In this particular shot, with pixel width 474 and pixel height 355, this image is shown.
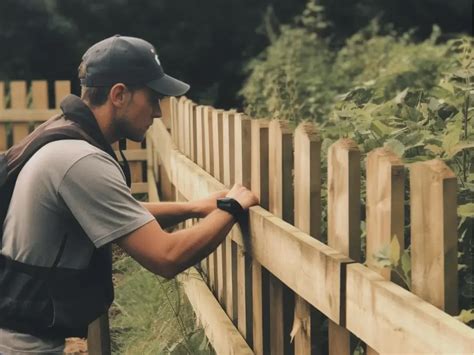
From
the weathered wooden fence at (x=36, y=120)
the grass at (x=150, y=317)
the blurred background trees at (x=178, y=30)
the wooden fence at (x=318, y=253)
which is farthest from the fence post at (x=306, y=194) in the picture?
the blurred background trees at (x=178, y=30)

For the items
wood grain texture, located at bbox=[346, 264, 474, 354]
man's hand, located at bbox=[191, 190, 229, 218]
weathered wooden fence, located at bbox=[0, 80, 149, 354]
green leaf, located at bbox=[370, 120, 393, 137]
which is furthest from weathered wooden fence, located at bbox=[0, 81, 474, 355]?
weathered wooden fence, located at bbox=[0, 80, 149, 354]

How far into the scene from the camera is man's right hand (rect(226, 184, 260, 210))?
3.01m

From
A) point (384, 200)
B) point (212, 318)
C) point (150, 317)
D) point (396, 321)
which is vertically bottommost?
point (150, 317)

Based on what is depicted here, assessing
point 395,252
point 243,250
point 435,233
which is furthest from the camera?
point 243,250

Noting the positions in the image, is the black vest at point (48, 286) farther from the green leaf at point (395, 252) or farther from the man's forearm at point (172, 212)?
the green leaf at point (395, 252)

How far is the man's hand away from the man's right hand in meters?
0.21

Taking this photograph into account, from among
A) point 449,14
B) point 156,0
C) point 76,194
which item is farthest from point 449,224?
point 449,14

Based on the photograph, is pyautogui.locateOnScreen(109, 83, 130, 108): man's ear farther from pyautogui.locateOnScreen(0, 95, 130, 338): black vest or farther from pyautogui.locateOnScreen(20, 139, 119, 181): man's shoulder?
pyautogui.locateOnScreen(20, 139, 119, 181): man's shoulder

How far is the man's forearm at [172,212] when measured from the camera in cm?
330

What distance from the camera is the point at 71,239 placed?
2.71 metres

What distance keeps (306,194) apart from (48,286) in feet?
2.66

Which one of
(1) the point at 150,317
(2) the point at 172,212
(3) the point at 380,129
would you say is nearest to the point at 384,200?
(3) the point at 380,129

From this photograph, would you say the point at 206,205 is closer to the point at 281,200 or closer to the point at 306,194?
the point at 281,200

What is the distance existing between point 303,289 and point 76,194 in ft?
2.37
